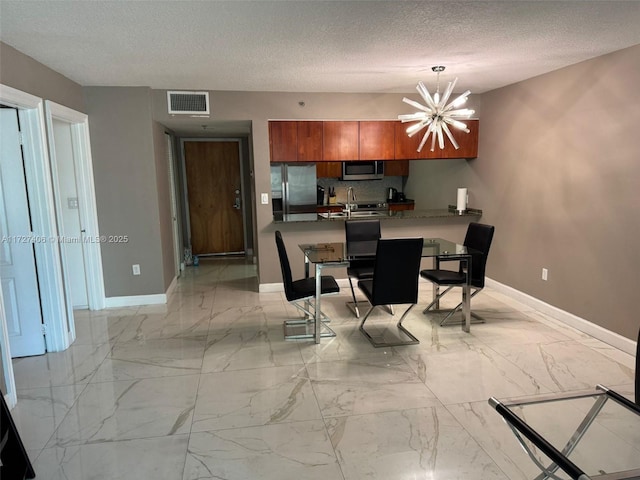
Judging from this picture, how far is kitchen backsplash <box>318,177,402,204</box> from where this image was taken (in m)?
7.30

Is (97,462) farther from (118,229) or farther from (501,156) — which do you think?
(501,156)

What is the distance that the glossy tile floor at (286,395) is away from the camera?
2.16 m

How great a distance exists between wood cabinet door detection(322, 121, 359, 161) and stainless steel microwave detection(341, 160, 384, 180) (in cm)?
171

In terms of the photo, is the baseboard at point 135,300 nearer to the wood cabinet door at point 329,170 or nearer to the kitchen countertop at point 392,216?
the kitchen countertop at point 392,216

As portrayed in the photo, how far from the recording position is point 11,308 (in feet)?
11.1

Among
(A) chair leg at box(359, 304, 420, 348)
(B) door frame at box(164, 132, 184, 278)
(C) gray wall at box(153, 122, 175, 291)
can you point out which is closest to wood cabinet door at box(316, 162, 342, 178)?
(B) door frame at box(164, 132, 184, 278)

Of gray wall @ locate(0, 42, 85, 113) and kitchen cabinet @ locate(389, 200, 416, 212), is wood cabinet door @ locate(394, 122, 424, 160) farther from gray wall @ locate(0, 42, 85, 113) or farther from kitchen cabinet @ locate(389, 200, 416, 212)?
gray wall @ locate(0, 42, 85, 113)

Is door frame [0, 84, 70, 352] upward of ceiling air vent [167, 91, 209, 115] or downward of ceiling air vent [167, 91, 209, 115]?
downward

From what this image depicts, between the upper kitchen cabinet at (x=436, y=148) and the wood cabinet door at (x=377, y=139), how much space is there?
0.08 meters

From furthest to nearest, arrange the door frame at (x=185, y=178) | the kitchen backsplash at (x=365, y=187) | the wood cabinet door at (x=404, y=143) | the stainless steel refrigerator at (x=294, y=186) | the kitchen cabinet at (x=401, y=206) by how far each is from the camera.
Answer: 1. the kitchen backsplash at (x=365, y=187)
2. the kitchen cabinet at (x=401, y=206)
3. the door frame at (x=185, y=178)
4. the stainless steel refrigerator at (x=294, y=186)
5. the wood cabinet door at (x=404, y=143)

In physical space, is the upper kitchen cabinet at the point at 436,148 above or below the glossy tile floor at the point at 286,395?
above

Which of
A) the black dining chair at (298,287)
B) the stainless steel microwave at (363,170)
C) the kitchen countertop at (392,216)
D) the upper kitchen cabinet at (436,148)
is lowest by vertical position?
the black dining chair at (298,287)

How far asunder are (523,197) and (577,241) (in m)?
0.86

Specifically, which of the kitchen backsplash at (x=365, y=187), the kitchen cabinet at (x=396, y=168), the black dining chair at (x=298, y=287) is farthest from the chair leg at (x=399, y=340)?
the kitchen cabinet at (x=396, y=168)
